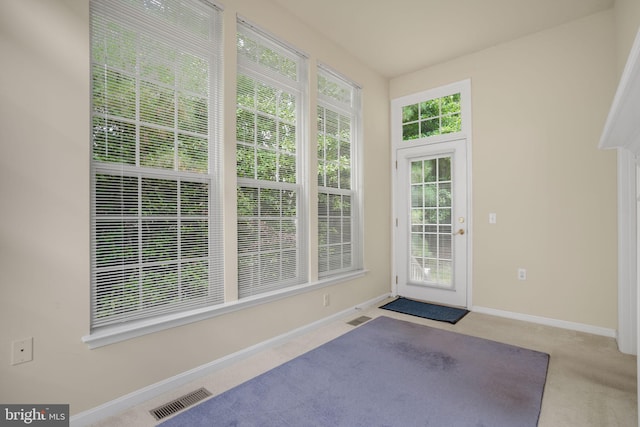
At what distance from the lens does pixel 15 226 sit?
150 centimetres

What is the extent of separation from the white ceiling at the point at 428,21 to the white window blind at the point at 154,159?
1.07 m

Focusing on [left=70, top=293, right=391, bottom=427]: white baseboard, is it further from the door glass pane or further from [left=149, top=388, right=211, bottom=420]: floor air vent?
the door glass pane

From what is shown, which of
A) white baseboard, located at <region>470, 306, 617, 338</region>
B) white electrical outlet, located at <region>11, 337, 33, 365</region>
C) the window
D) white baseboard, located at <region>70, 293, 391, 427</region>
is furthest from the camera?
the window

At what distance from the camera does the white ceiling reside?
2.75 metres

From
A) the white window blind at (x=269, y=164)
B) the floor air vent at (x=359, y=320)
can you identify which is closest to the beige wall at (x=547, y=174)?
the floor air vent at (x=359, y=320)

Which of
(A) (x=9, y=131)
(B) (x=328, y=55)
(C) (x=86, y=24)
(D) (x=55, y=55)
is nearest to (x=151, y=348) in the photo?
(A) (x=9, y=131)

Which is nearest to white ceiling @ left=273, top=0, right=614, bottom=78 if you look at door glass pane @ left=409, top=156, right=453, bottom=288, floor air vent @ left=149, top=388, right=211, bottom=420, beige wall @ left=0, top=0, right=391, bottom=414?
door glass pane @ left=409, top=156, right=453, bottom=288

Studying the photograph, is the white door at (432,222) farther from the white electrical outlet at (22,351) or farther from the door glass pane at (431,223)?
the white electrical outlet at (22,351)

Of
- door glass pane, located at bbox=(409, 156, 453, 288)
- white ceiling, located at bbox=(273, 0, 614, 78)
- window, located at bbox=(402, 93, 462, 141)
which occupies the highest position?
white ceiling, located at bbox=(273, 0, 614, 78)

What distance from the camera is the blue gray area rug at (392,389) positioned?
1.71 m

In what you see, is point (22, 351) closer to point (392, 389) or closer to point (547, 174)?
point (392, 389)

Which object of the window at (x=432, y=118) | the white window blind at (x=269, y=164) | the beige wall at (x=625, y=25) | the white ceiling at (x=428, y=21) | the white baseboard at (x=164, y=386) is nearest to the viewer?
the white baseboard at (x=164, y=386)

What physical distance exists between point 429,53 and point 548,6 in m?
1.12

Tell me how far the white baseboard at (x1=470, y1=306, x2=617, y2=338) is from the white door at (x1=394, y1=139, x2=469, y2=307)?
272mm
